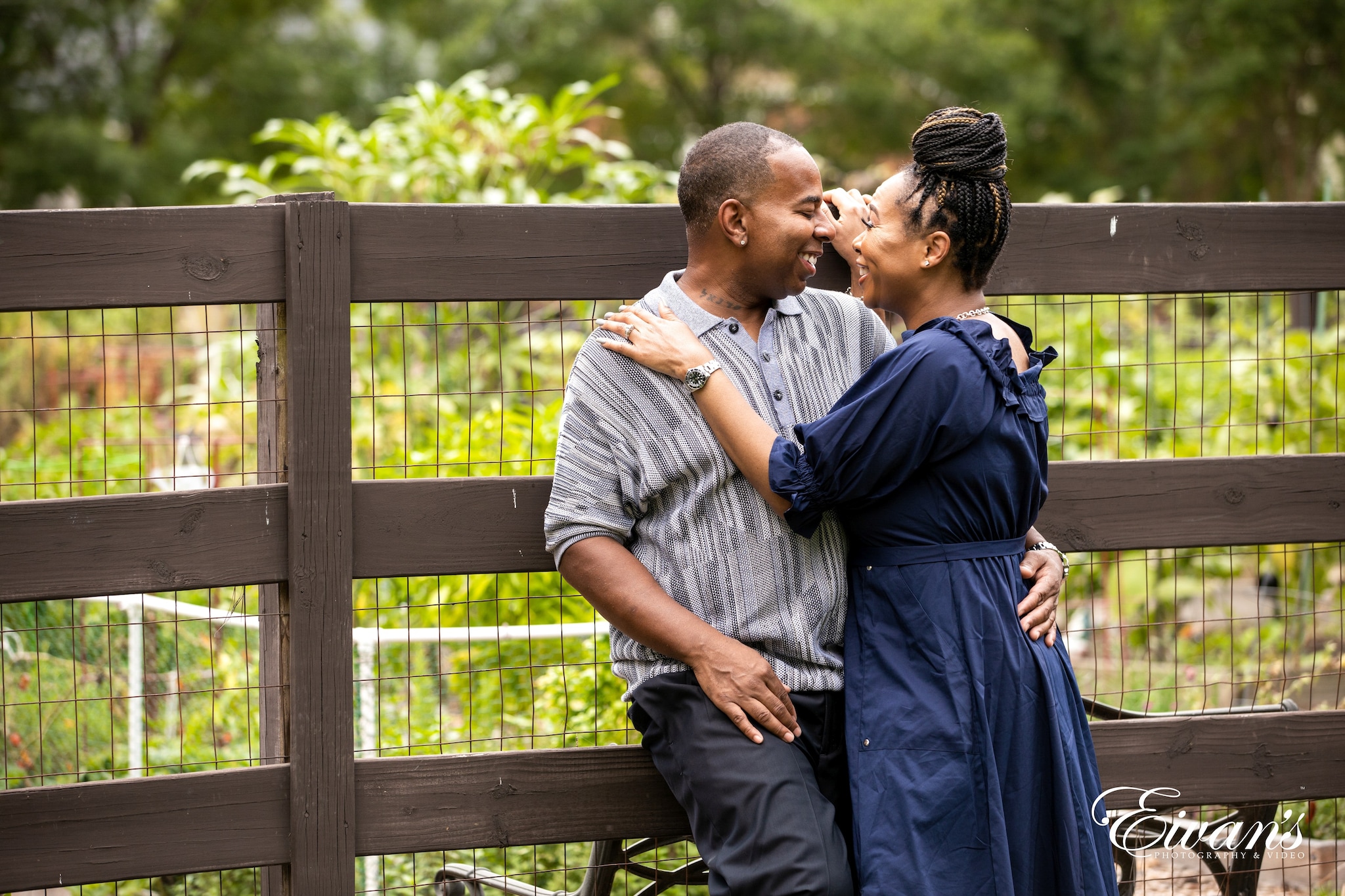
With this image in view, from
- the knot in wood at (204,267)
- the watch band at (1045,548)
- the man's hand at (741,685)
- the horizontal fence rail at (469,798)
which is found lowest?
the horizontal fence rail at (469,798)

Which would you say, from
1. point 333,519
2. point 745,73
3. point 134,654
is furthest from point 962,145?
point 745,73

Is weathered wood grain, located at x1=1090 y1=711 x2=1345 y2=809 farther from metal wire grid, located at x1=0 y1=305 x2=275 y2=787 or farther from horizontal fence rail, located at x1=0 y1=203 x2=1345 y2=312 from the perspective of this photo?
metal wire grid, located at x1=0 y1=305 x2=275 y2=787

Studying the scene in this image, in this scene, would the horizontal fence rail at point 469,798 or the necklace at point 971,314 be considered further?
the horizontal fence rail at point 469,798

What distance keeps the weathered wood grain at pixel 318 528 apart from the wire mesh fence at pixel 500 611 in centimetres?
18

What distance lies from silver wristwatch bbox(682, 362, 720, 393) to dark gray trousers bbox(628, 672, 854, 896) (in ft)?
1.84

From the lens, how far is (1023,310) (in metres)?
5.74

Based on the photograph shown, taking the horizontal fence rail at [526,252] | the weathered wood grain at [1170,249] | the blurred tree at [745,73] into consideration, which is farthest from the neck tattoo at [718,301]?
the blurred tree at [745,73]

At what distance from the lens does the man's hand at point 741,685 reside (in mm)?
2143

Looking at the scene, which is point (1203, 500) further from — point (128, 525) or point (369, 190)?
point (369, 190)

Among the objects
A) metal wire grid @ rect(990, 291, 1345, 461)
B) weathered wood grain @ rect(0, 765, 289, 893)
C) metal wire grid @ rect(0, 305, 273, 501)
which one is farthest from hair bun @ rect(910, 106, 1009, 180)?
metal wire grid @ rect(990, 291, 1345, 461)

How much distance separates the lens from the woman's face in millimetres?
2164

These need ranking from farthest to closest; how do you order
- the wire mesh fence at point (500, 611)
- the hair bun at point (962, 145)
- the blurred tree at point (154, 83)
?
1. the blurred tree at point (154, 83)
2. the wire mesh fence at point (500, 611)
3. the hair bun at point (962, 145)

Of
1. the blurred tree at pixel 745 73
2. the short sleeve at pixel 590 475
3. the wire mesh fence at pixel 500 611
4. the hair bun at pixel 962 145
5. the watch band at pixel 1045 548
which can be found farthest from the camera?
the blurred tree at pixel 745 73

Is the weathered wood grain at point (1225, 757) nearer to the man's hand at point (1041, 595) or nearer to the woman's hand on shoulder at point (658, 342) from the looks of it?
the man's hand at point (1041, 595)
